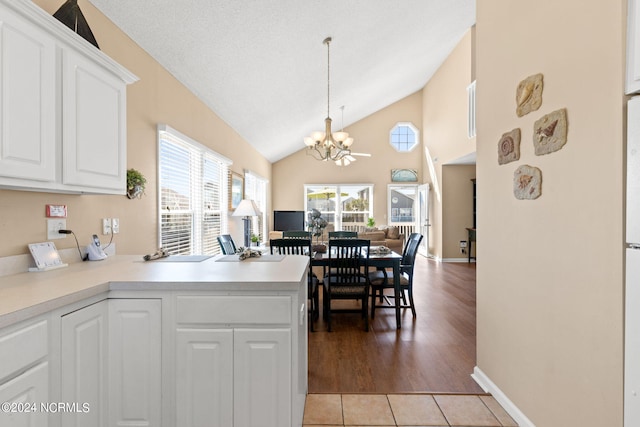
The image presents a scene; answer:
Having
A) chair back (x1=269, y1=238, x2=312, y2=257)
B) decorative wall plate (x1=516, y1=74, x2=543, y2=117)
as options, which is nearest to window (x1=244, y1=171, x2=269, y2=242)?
chair back (x1=269, y1=238, x2=312, y2=257)

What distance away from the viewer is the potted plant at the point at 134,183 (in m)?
2.29

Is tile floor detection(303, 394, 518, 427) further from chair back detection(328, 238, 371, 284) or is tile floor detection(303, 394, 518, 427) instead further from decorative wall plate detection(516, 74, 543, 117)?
decorative wall plate detection(516, 74, 543, 117)

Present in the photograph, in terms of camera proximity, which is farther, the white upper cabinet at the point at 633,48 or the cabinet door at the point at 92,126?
the cabinet door at the point at 92,126

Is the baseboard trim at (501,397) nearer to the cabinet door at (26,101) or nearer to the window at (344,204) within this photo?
the cabinet door at (26,101)

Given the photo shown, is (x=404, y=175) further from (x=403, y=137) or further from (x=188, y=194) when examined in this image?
(x=188, y=194)

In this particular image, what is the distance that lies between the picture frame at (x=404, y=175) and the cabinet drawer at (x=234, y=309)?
8.15 meters

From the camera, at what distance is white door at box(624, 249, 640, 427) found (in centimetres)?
112

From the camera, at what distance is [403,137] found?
923 centimetres

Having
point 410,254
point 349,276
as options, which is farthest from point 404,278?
point 349,276

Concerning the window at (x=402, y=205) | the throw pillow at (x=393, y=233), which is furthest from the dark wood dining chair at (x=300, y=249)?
the window at (x=402, y=205)

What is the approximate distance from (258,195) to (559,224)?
6610 millimetres

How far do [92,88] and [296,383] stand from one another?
72.8 inches

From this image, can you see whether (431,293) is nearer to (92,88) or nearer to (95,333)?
(95,333)

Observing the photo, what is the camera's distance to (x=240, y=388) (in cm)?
144
